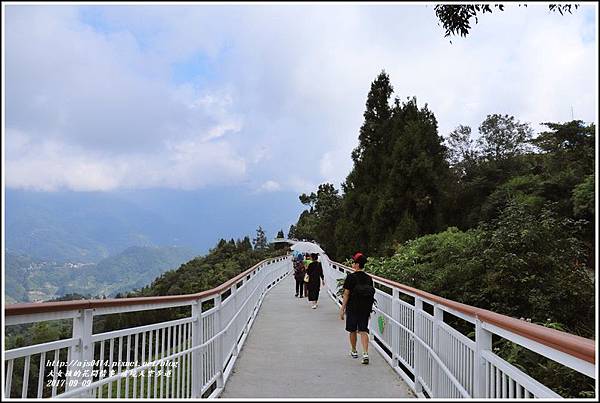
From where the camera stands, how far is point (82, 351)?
2.90m

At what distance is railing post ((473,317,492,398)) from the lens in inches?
135

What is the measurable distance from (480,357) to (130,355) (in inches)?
97.7

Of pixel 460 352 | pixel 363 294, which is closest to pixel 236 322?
pixel 363 294

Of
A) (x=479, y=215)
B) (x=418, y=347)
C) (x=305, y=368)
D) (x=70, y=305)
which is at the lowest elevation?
(x=305, y=368)

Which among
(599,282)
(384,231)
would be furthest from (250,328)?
(384,231)

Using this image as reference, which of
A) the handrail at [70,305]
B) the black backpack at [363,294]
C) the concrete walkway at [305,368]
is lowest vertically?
the concrete walkway at [305,368]

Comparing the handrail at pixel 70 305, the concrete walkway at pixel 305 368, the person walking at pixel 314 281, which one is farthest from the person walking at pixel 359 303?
the person walking at pixel 314 281

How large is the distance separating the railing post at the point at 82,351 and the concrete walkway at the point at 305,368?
2800 millimetres

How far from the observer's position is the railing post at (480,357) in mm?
3432

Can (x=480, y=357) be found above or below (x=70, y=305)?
below

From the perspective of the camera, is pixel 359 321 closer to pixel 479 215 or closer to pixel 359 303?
pixel 359 303

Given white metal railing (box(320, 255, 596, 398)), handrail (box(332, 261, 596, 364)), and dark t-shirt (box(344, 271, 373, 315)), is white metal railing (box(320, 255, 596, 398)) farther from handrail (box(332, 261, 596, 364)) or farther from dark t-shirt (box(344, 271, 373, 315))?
dark t-shirt (box(344, 271, 373, 315))

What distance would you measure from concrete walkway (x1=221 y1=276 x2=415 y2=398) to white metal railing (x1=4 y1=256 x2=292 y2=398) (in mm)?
354

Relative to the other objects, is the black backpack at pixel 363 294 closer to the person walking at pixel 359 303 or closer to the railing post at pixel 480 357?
the person walking at pixel 359 303
